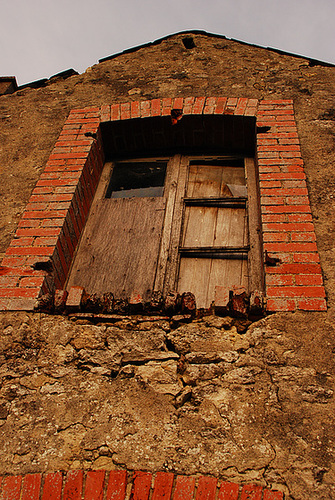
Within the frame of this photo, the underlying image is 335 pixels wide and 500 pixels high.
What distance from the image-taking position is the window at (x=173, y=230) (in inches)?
120

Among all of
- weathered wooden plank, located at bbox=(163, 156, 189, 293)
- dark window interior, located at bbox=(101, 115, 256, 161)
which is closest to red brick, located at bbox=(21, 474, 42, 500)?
weathered wooden plank, located at bbox=(163, 156, 189, 293)

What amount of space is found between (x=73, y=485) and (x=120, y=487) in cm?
19

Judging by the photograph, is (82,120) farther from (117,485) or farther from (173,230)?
(117,485)

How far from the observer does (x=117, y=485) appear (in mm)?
1925

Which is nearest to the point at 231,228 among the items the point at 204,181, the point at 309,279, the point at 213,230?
the point at 213,230

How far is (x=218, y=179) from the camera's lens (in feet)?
12.3

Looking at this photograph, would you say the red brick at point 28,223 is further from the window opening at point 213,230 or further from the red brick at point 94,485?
the red brick at point 94,485

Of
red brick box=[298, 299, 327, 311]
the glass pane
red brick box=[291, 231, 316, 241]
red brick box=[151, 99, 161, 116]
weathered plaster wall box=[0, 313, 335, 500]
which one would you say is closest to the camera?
weathered plaster wall box=[0, 313, 335, 500]

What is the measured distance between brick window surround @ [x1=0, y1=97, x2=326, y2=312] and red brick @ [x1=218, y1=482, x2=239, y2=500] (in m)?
0.89

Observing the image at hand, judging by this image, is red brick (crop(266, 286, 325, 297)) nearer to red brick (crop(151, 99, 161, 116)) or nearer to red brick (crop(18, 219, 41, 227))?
red brick (crop(18, 219, 41, 227))

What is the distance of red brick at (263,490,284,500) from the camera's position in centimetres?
184

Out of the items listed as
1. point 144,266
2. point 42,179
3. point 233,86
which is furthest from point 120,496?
point 233,86

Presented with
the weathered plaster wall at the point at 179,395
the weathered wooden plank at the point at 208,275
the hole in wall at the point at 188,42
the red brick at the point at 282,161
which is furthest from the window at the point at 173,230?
the hole in wall at the point at 188,42

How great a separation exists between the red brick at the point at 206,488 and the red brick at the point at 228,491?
28 mm
